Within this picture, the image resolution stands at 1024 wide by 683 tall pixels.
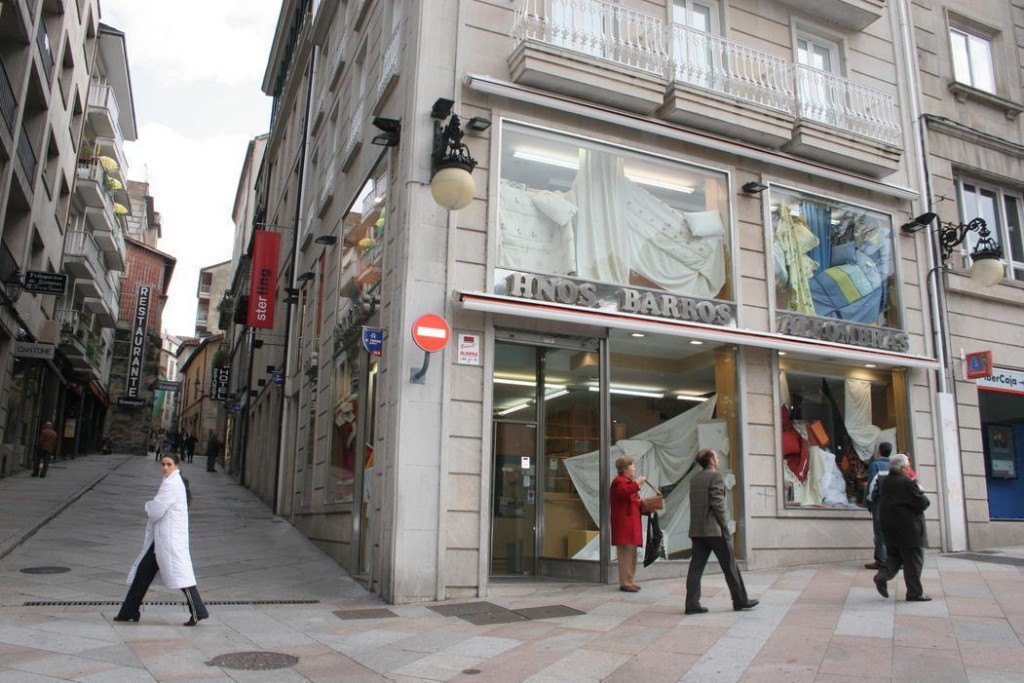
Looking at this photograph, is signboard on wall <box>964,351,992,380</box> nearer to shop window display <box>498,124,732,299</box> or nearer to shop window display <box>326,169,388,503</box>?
shop window display <box>498,124,732,299</box>

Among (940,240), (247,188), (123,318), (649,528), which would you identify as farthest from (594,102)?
(123,318)

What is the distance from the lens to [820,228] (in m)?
13.0

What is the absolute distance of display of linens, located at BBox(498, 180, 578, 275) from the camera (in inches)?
414

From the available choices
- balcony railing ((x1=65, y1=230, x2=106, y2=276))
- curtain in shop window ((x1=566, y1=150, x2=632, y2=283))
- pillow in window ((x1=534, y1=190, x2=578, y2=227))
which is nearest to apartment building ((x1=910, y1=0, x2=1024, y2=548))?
curtain in shop window ((x1=566, y1=150, x2=632, y2=283))

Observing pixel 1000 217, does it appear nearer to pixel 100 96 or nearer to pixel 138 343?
pixel 100 96

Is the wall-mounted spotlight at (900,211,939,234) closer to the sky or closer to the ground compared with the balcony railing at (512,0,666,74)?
closer to the ground

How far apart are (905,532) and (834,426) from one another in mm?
4565

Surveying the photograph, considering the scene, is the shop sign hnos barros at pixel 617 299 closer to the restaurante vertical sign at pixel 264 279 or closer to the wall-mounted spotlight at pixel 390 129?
the wall-mounted spotlight at pixel 390 129

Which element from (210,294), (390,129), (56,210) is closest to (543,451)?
(390,129)

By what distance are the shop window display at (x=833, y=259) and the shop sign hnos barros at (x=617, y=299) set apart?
155 centimetres

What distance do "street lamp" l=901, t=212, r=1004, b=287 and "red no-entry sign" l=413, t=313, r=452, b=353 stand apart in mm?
8777

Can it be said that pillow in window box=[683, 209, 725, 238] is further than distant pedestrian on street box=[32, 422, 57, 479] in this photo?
No

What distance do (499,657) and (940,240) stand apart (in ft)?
37.4

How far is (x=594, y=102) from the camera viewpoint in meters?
11.2
